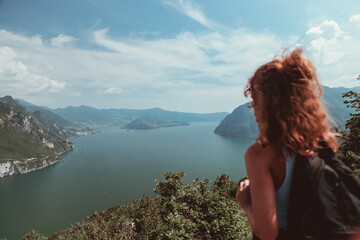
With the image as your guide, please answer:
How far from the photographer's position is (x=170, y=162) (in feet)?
385

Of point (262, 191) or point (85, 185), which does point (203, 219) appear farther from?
point (85, 185)

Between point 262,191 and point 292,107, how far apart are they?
517 millimetres

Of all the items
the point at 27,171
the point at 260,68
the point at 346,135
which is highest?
the point at 260,68

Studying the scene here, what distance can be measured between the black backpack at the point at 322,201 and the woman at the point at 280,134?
5cm

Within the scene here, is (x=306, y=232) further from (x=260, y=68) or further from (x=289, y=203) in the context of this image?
(x=260, y=68)

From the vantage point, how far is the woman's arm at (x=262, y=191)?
3.95ft

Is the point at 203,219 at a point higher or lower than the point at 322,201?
lower

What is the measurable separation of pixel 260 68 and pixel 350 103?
19.3 meters

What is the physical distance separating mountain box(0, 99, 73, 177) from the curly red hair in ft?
577

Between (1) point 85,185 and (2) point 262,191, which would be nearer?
(2) point 262,191

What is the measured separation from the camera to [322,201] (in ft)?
3.78

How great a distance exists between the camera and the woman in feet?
3.98

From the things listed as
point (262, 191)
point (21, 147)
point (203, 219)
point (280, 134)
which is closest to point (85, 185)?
point (203, 219)

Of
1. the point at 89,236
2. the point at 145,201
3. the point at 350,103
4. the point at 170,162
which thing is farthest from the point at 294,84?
the point at 170,162
